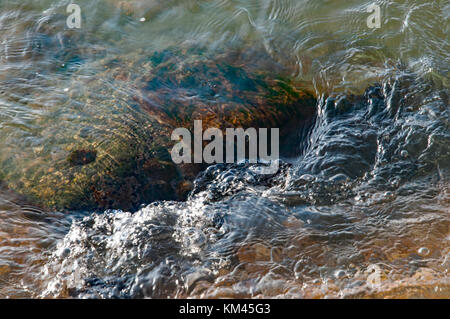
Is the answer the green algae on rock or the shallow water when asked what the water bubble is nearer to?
the shallow water

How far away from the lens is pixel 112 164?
3.74 meters

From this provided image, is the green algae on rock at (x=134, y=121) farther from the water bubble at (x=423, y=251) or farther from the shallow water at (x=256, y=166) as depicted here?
the water bubble at (x=423, y=251)

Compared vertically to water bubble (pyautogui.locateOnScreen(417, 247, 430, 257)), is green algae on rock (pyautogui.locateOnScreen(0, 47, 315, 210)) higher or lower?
higher

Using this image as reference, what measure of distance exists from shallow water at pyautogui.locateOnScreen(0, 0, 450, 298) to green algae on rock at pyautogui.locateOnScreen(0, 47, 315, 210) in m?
0.03

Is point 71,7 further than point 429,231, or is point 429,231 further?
point 71,7

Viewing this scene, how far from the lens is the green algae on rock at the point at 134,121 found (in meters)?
3.62

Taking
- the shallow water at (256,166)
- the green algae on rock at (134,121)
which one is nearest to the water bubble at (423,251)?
the shallow water at (256,166)

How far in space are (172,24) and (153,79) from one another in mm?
1197

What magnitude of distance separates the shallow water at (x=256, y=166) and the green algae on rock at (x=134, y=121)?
0.03 m

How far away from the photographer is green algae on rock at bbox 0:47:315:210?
3625 mm

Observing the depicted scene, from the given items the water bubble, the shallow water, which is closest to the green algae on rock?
the shallow water

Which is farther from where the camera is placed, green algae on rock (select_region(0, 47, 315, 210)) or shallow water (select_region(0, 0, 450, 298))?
green algae on rock (select_region(0, 47, 315, 210))
